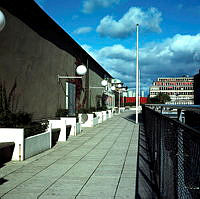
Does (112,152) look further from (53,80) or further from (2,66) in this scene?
(53,80)

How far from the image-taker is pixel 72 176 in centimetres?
609

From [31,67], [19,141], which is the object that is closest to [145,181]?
[19,141]

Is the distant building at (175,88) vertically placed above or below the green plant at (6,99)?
above

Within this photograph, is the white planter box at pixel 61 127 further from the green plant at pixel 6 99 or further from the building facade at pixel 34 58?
the green plant at pixel 6 99

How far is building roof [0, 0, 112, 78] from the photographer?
10.8m

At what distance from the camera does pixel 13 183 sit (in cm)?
548

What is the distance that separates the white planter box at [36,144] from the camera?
26.0ft

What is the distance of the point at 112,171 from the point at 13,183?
2.37 meters

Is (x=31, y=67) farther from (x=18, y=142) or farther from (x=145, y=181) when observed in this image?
(x=145, y=181)

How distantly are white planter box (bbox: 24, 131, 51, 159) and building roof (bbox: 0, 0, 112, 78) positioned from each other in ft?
16.3

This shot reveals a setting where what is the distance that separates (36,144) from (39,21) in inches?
283

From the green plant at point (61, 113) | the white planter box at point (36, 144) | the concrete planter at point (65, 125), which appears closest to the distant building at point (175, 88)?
the green plant at point (61, 113)

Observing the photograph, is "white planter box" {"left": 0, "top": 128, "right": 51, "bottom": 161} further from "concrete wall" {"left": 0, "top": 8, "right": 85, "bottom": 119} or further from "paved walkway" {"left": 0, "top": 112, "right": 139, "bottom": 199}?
"concrete wall" {"left": 0, "top": 8, "right": 85, "bottom": 119}

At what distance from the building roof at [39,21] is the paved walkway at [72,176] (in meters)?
5.84
